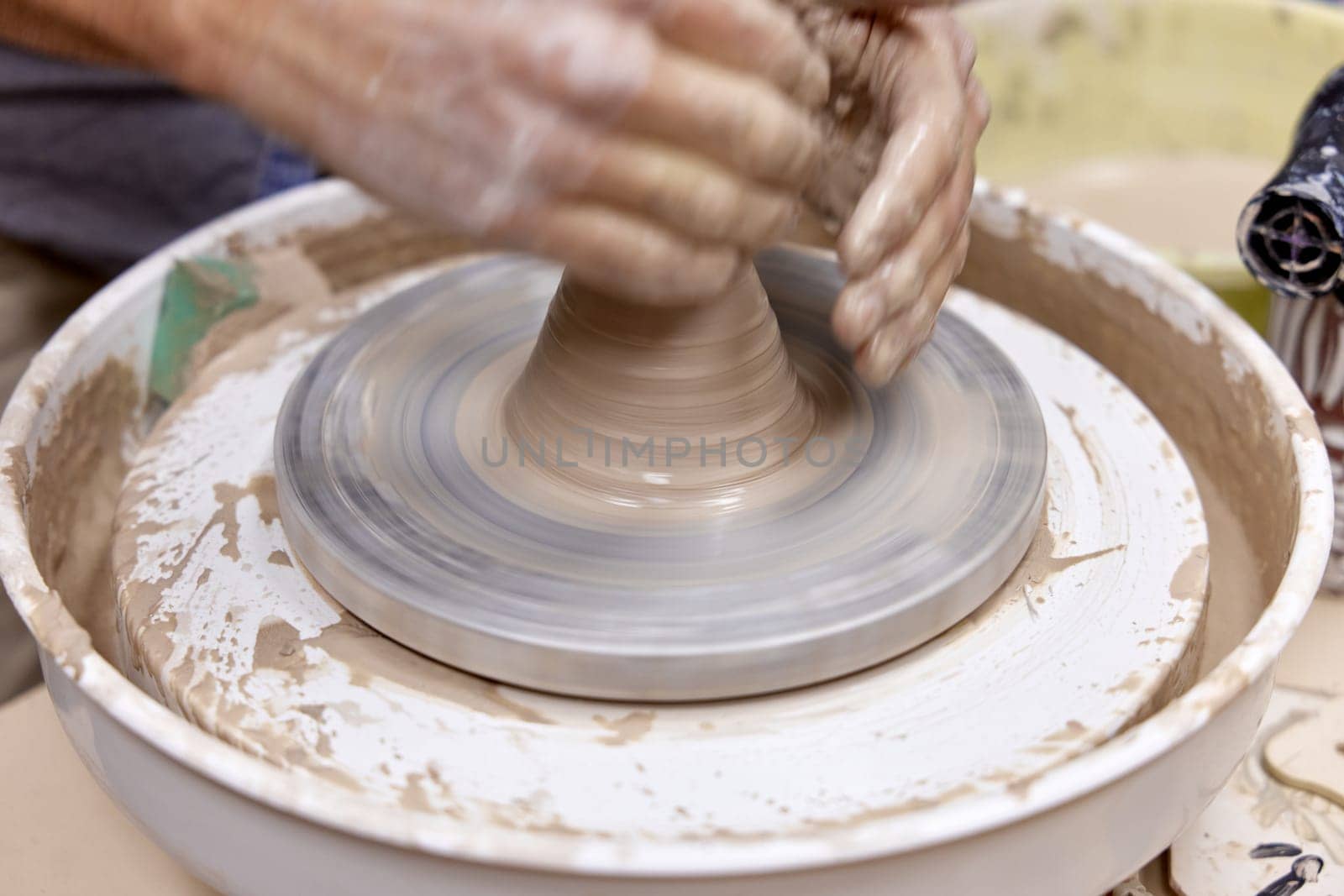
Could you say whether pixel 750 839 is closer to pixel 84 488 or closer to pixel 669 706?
pixel 669 706

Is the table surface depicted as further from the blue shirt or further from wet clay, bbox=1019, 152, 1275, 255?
wet clay, bbox=1019, 152, 1275, 255

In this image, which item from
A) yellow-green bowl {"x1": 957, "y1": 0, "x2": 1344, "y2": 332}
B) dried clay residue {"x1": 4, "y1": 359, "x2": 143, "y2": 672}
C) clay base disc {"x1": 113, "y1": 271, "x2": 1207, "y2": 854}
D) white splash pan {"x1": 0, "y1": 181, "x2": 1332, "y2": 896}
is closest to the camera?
white splash pan {"x1": 0, "y1": 181, "x2": 1332, "y2": 896}

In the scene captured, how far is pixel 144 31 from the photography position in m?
0.82

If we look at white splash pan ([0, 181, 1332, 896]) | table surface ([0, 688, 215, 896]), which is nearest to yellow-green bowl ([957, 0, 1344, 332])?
white splash pan ([0, 181, 1332, 896])

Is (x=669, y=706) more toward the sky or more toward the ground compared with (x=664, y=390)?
more toward the ground

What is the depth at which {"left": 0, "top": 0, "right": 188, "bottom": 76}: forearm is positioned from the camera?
0.81m

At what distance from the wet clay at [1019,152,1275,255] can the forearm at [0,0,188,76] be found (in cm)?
197

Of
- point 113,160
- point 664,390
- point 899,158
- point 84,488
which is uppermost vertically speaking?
point 899,158

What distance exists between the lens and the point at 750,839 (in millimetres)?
723

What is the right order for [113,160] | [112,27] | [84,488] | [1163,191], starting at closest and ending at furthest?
[112,27] → [84,488] → [113,160] → [1163,191]

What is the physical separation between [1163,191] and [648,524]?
78.3 inches

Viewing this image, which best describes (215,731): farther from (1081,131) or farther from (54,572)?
(1081,131)

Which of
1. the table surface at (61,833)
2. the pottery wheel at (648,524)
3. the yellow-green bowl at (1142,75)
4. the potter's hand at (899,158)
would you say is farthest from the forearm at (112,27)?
the yellow-green bowl at (1142,75)

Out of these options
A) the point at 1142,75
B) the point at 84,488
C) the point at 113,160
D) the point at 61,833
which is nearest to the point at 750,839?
the point at 61,833
